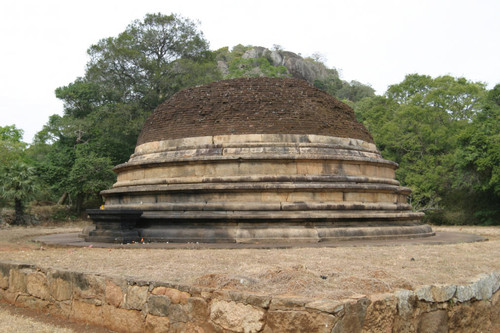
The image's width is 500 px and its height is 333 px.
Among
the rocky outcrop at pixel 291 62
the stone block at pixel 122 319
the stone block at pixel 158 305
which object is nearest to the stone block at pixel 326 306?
the stone block at pixel 158 305

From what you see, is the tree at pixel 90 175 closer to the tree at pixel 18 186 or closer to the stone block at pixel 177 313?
the tree at pixel 18 186

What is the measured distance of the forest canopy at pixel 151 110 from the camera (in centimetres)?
2400

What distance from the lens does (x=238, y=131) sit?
1150cm

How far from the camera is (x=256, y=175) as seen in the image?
10.8m

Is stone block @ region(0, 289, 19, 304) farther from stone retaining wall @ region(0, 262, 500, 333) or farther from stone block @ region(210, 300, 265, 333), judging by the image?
stone block @ region(210, 300, 265, 333)

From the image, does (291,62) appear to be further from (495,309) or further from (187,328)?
(187,328)

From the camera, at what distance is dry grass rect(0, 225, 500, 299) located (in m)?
4.22

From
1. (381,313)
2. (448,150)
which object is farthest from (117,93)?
(381,313)

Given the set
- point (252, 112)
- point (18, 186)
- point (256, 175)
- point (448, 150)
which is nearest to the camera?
point (256, 175)

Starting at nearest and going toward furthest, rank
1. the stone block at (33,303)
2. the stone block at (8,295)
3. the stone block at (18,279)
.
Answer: the stone block at (33,303), the stone block at (18,279), the stone block at (8,295)

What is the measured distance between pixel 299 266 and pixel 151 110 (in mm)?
26432

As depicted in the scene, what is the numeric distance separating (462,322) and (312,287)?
175 centimetres

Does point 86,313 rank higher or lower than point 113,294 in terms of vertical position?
lower

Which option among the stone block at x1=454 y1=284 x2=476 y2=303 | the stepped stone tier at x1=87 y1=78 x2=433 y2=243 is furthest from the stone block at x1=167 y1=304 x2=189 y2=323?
the stepped stone tier at x1=87 y1=78 x2=433 y2=243
